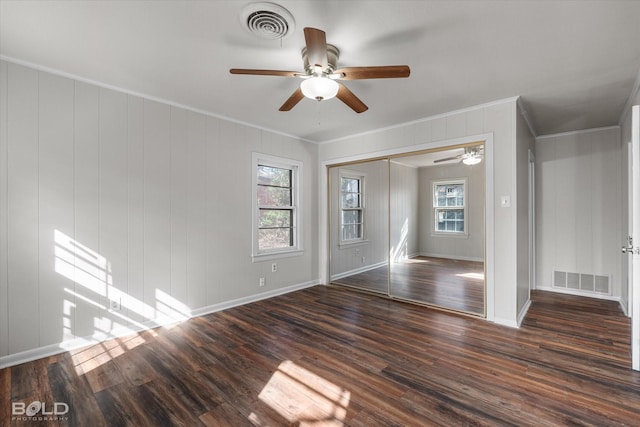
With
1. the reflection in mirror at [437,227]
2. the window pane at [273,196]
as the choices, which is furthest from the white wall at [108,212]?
the reflection in mirror at [437,227]

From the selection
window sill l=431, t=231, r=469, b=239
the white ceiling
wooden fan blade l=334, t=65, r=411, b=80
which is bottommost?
window sill l=431, t=231, r=469, b=239

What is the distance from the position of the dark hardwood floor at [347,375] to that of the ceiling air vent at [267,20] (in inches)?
103

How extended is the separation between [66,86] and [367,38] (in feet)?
9.39

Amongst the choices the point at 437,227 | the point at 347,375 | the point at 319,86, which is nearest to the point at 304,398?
the point at 347,375

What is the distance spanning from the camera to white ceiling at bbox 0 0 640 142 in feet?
6.38

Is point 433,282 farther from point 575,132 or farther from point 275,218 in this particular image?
point 575,132

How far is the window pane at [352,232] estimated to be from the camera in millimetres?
5531

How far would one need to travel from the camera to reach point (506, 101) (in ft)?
11.2

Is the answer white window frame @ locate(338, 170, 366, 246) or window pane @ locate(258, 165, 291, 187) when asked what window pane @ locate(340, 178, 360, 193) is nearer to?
white window frame @ locate(338, 170, 366, 246)

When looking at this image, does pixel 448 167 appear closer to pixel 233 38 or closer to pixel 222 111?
pixel 222 111

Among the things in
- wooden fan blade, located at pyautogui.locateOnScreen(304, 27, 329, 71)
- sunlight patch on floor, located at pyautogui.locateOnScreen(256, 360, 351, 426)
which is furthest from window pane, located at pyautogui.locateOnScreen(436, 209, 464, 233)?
wooden fan blade, located at pyautogui.locateOnScreen(304, 27, 329, 71)

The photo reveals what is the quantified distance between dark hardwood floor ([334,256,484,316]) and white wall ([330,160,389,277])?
0.23m

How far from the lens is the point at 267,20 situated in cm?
201

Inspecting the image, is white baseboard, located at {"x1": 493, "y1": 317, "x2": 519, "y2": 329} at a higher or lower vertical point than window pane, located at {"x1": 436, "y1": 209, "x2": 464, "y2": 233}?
lower
